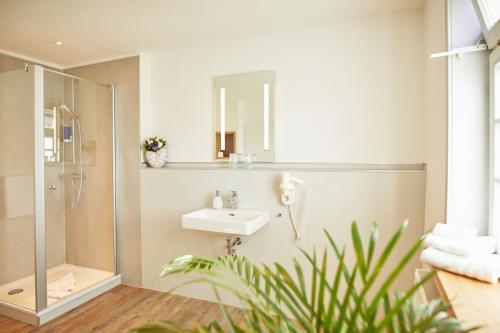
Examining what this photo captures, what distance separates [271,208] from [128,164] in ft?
5.27

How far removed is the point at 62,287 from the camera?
9.54ft

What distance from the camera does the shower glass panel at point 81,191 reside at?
3039mm

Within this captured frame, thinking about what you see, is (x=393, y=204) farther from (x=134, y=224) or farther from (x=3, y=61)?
(x=3, y=61)

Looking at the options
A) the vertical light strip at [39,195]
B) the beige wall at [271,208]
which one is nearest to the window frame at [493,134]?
the beige wall at [271,208]

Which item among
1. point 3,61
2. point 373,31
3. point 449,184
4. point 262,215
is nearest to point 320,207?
point 262,215

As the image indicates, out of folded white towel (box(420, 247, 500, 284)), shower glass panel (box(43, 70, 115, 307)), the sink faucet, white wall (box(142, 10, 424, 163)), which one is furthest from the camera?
shower glass panel (box(43, 70, 115, 307))

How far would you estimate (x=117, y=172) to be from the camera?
3.24 meters

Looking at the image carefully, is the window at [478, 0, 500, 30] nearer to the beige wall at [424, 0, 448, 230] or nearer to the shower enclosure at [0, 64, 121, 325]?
the beige wall at [424, 0, 448, 230]

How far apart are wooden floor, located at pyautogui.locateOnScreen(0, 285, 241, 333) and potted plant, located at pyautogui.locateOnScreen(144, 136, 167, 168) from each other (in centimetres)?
130

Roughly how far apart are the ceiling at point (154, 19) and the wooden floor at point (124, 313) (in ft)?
7.45

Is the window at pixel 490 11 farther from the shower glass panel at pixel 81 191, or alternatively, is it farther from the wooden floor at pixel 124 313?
the shower glass panel at pixel 81 191

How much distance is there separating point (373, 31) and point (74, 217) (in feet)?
11.4

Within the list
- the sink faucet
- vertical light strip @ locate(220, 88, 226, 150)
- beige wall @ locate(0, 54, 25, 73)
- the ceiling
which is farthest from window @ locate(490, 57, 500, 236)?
beige wall @ locate(0, 54, 25, 73)

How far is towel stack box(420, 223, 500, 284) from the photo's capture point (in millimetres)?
1289
